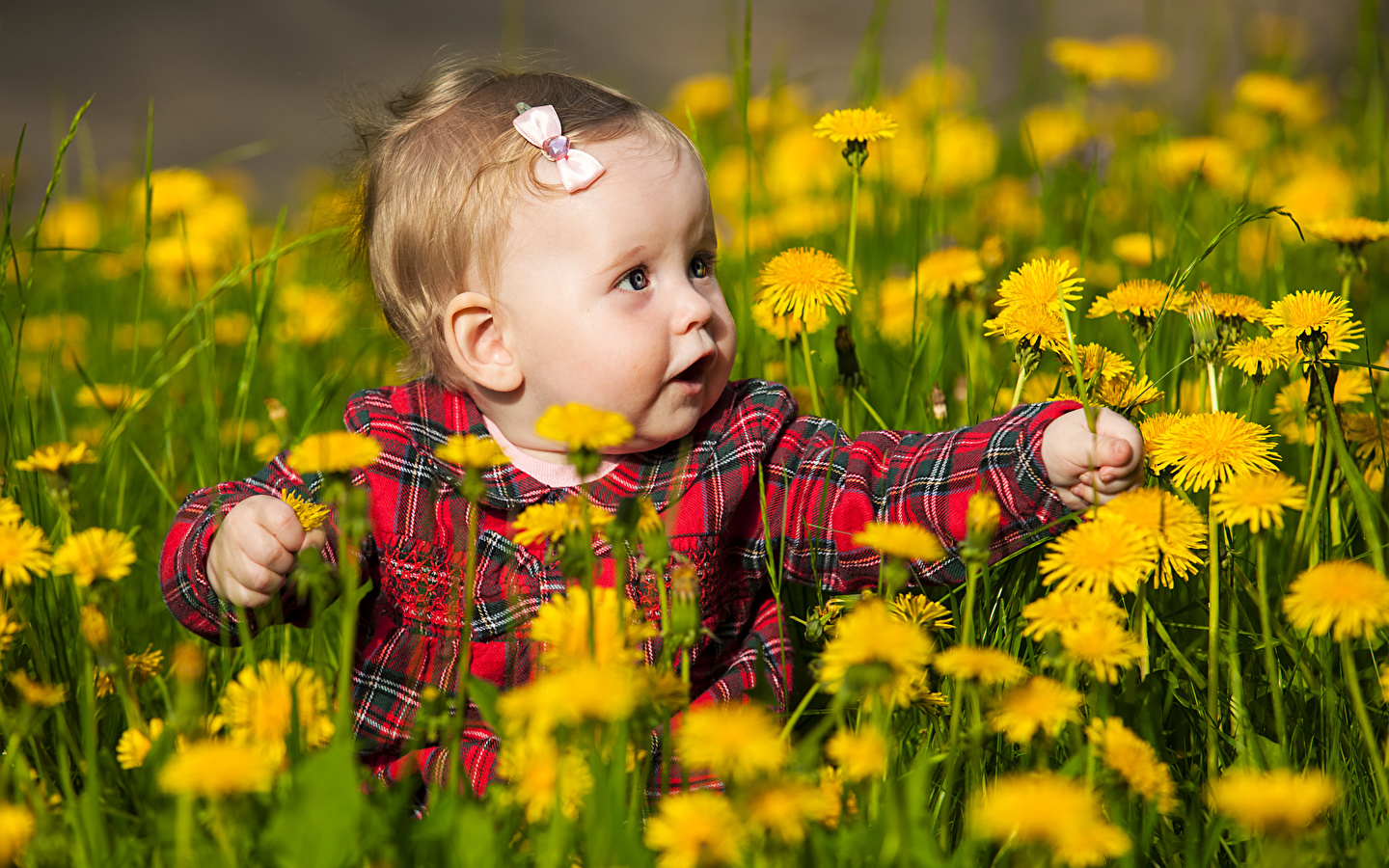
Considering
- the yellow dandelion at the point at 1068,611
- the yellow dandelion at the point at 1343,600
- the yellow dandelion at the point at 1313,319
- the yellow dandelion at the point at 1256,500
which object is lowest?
the yellow dandelion at the point at 1068,611

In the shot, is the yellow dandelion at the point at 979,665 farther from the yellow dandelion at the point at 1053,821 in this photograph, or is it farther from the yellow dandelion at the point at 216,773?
the yellow dandelion at the point at 216,773

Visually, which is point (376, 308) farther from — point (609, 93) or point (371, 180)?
point (609, 93)

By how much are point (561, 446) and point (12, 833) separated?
0.54 meters

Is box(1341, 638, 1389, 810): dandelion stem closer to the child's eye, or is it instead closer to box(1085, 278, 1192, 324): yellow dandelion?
box(1085, 278, 1192, 324): yellow dandelion

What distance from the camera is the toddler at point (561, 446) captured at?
96 cm

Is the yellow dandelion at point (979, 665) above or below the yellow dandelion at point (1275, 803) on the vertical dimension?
above

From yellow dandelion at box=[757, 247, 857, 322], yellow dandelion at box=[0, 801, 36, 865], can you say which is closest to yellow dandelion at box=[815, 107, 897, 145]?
yellow dandelion at box=[757, 247, 857, 322]

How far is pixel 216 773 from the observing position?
0.54 metres

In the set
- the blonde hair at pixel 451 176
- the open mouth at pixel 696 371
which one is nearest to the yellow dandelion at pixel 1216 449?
the open mouth at pixel 696 371

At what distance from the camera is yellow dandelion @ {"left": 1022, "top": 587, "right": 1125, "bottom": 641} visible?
729mm

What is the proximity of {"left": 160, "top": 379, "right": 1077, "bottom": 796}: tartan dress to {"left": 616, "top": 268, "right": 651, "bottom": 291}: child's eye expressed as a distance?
15cm

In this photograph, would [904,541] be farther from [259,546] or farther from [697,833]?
[259,546]

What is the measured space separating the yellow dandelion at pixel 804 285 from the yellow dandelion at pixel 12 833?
73 cm

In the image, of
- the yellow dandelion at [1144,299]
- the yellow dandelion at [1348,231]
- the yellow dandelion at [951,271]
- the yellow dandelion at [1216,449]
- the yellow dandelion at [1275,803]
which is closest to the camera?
the yellow dandelion at [1275,803]
